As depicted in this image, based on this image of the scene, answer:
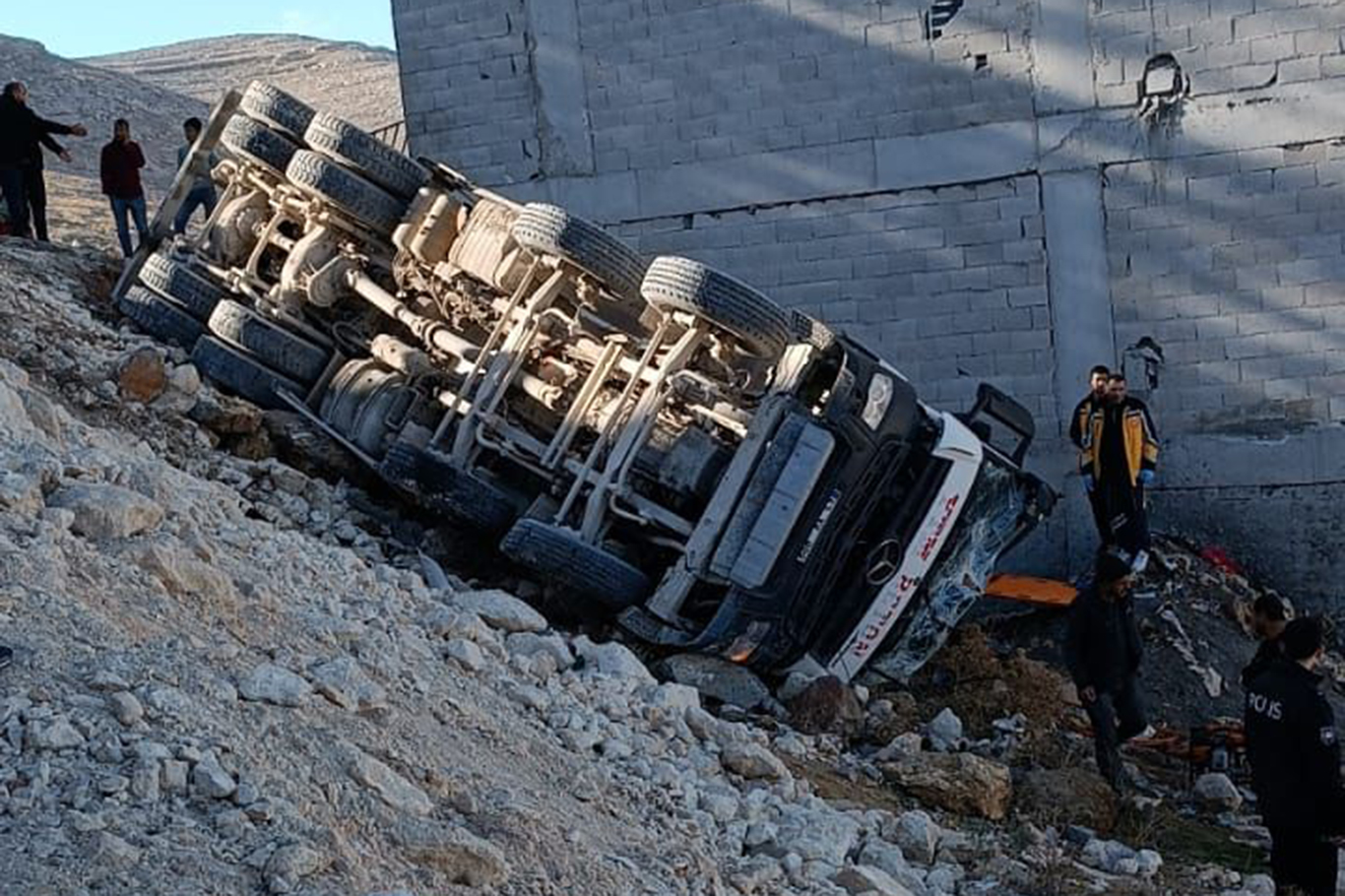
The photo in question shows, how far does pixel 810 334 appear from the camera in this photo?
9453 mm

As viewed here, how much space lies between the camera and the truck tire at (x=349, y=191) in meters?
10.8

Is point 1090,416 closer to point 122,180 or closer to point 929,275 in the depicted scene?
point 929,275

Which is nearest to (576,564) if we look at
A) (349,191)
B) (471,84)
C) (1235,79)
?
(349,191)

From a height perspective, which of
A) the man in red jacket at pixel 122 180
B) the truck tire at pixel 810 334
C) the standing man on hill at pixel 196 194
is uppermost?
the truck tire at pixel 810 334

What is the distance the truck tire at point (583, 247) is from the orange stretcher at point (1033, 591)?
123 inches

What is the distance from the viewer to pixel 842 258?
1338 cm

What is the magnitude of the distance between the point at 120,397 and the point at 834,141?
5.38m

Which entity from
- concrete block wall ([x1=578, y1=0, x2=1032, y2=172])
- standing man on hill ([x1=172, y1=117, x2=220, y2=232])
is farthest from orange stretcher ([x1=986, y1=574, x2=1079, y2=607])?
standing man on hill ([x1=172, y1=117, x2=220, y2=232])

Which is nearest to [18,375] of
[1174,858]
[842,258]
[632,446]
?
[632,446]

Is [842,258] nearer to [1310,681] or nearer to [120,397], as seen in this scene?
[120,397]

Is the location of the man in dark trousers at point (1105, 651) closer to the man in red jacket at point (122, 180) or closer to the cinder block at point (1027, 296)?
the cinder block at point (1027, 296)

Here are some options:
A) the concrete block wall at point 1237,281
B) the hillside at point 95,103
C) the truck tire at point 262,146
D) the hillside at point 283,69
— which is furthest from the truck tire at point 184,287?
the hillside at point 283,69

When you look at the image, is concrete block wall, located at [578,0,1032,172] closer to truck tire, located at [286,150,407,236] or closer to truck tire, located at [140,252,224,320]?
truck tire, located at [286,150,407,236]

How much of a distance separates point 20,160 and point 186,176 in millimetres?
Result: 2441
